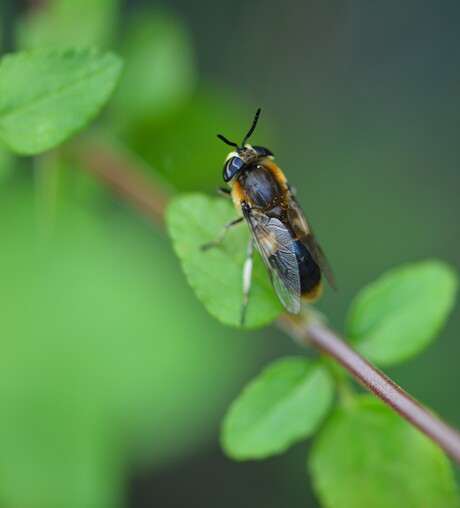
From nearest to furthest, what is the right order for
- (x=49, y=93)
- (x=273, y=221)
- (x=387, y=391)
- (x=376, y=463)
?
1. (x=387, y=391)
2. (x=49, y=93)
3. (x=376, y=463)
4. (x=273, y=221)

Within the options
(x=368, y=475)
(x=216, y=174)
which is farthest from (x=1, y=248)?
(x=368, y=475)

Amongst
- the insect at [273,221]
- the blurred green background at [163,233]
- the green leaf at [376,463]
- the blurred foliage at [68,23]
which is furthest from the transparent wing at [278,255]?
the blurred foliage at [68,23]

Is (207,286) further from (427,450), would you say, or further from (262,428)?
(427,450)

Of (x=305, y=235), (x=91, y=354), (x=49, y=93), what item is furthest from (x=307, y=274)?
(x=91, y=354)

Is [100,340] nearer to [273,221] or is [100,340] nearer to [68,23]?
[68,23]

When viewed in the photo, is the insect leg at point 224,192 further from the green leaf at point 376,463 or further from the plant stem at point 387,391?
the green leaf at point 376,463

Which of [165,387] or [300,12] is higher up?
[300,12]
